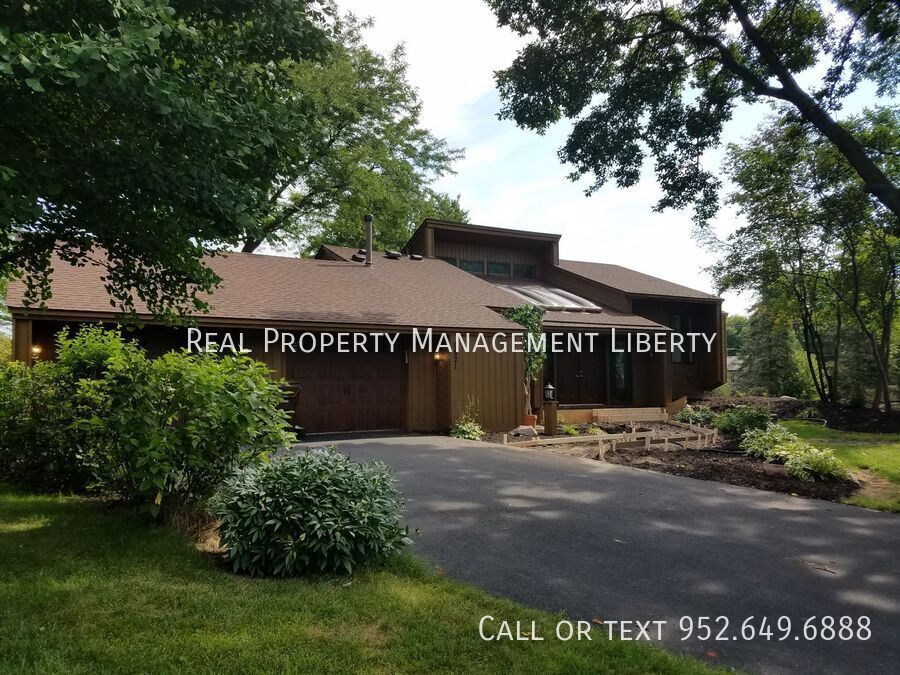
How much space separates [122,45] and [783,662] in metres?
5.95

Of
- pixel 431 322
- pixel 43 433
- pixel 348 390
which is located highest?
A: pixel 431 322

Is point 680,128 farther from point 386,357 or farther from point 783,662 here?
point 783,662

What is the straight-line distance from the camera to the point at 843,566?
462cm

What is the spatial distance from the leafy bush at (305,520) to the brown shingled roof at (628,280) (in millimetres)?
16804

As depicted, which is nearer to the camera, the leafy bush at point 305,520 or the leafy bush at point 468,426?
the leafy bush at point 305,520

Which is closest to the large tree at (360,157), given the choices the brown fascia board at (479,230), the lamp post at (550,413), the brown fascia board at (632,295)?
the brown fascia board at (479,230)

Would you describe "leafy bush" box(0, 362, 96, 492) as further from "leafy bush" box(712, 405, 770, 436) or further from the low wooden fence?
"leafy bush" box(712, 405, 770, 436)

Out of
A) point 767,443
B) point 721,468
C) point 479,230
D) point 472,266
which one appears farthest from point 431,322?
point 472,266

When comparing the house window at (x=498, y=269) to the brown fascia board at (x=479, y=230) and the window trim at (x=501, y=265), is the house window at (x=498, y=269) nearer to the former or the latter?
the window trim at (x=501, y=265)

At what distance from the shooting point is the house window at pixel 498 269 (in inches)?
822

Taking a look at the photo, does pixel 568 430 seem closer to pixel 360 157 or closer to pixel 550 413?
pixel 550 413

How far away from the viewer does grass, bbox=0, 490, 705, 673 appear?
2.81m

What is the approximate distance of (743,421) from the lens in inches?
505

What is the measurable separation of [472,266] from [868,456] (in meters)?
13.6
